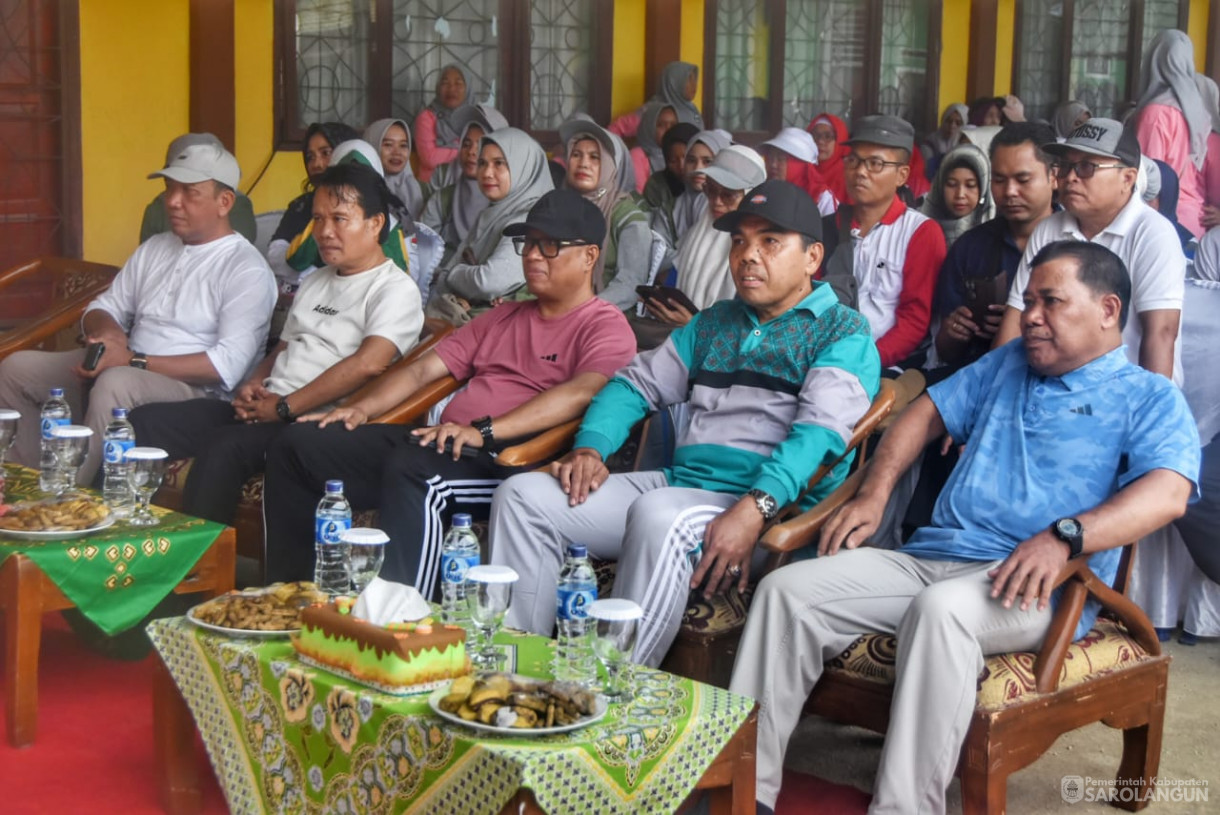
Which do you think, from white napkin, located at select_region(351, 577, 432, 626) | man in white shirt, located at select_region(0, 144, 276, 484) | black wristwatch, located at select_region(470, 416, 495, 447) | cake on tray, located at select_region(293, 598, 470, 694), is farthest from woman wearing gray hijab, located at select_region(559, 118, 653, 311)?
cake on tray, located at select_region(293, 598, 470, 694)

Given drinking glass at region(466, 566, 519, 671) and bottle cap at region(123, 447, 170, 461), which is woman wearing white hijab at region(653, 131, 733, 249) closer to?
bottle cap at region(123, 447, 170, 461)

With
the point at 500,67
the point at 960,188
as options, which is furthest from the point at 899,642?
the point at 500,67

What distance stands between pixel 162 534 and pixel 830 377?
1576 millimetres

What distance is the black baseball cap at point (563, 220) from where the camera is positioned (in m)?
3.94

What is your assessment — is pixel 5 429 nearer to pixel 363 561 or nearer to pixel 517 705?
pixel 363 561

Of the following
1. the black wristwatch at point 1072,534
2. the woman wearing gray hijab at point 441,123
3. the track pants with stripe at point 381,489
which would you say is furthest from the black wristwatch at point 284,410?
the woman wearing gray hijab at point 441,123

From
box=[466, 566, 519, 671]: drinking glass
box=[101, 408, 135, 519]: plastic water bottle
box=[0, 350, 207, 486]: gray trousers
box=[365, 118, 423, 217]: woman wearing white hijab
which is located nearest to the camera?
box=[466, 566, 519, 671]: drinking glass

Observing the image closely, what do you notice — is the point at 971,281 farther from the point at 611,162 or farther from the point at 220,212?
the point at 220,212

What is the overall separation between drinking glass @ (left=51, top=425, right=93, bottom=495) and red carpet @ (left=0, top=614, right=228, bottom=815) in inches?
19.0

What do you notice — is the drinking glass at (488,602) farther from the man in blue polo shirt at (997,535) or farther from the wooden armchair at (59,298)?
the wooden armchair at (59,298)

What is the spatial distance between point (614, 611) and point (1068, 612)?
0.96 metres

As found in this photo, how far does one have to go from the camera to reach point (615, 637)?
8.14 ft

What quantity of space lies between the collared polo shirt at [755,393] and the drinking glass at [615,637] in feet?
2.90

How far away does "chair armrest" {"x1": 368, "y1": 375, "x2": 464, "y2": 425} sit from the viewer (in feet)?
13.9
